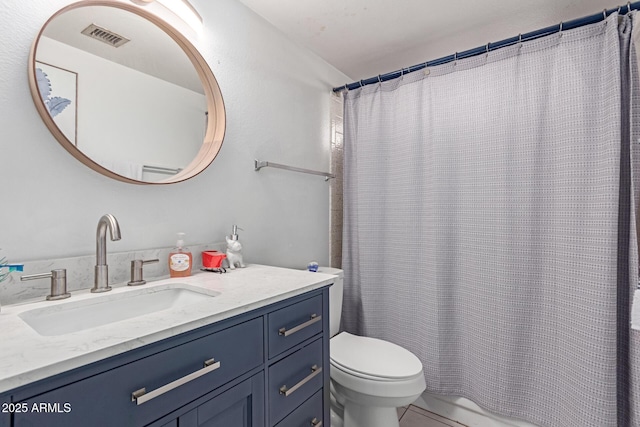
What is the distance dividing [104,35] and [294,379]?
4.50ft

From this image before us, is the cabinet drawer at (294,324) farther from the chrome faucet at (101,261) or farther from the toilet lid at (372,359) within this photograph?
the chrome faucet at (101,261)

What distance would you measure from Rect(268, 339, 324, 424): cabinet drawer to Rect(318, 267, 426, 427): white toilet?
12.0 inches

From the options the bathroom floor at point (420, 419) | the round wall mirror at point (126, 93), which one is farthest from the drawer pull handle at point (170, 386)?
the bathroom floor at point (420, 419)

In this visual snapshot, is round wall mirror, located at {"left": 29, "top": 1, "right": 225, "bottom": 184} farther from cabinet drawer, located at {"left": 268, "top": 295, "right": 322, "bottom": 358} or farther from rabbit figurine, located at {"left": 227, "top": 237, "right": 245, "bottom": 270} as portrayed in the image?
cabinet drawer, located at {"left": 268, "top": 295, "right": 322, "bottom": 358}

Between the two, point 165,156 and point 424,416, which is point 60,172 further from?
point 424,416

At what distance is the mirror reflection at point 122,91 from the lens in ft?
3.33

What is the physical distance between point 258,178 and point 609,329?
5.74 feet

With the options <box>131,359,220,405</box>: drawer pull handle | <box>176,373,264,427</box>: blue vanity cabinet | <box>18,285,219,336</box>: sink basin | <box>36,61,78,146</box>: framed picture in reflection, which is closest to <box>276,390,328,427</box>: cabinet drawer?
<box>176,373,264,427</box>: blue vanity cabinet

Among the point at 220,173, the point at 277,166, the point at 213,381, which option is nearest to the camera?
the point at 213,381

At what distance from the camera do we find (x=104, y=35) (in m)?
1.12

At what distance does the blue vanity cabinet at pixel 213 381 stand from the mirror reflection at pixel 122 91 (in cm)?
73

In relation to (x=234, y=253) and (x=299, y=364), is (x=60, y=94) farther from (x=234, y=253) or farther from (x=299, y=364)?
(x=299, y=364)

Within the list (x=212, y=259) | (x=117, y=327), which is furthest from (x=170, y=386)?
(x=212, y=259)

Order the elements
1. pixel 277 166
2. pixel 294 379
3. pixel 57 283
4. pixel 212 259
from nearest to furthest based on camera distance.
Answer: pixel 57 283
pixel 294 379
pixel 212 259
pixel 277 166
